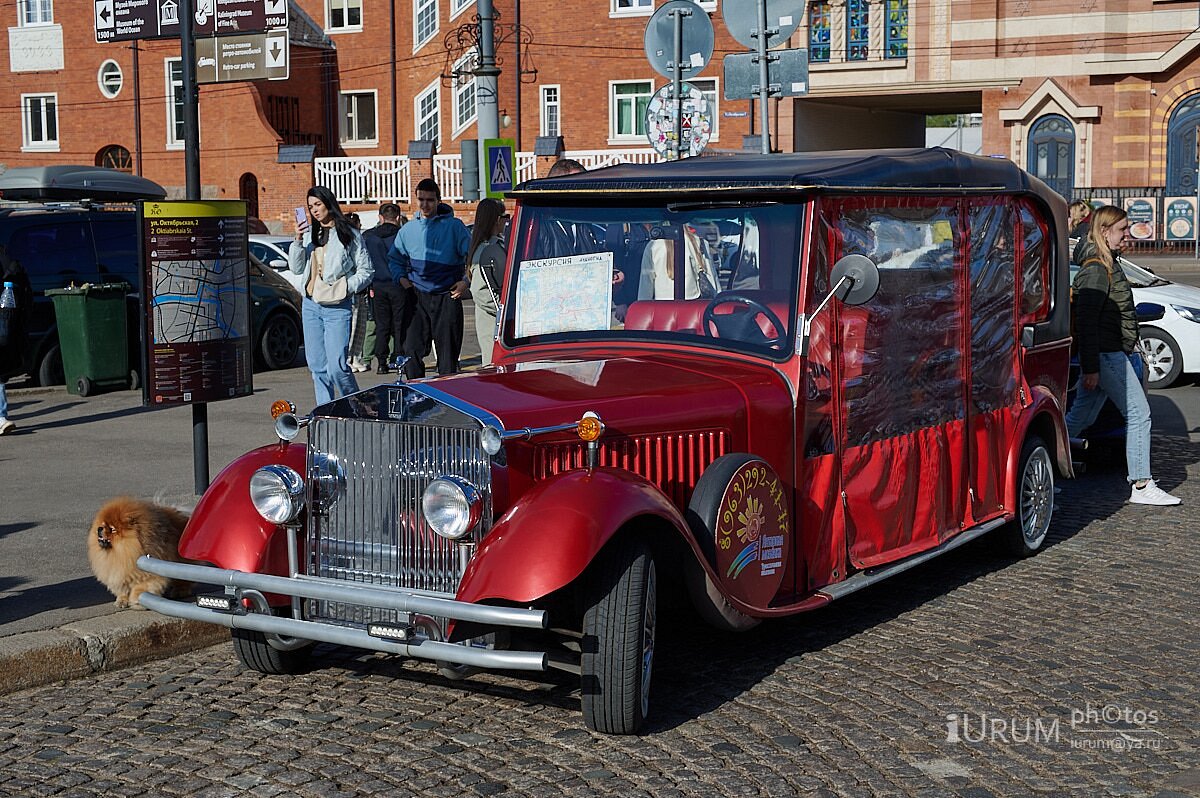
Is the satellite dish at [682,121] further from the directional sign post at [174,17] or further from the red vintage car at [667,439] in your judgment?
the red vintage car at [667,439]

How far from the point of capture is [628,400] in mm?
5746

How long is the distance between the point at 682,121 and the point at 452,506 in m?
9.08

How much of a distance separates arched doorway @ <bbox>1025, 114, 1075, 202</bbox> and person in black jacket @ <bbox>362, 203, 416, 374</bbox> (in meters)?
25.7

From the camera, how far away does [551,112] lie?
4491cm

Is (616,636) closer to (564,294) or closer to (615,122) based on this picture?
(564,294)

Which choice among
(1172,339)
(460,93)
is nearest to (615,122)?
(460,93)

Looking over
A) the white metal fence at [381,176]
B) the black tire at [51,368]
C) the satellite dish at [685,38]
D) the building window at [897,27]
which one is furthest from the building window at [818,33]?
the black tire at [51,368]

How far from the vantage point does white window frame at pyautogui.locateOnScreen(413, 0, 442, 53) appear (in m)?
46.0

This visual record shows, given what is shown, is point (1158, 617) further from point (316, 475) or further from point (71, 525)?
point (71, 525)

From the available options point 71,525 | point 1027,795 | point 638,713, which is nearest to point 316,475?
point 638,713

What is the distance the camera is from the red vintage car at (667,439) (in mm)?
5180

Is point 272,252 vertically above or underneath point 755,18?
underneath

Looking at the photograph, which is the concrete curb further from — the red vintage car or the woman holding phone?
the woman holding phone

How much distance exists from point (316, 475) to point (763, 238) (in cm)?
218
